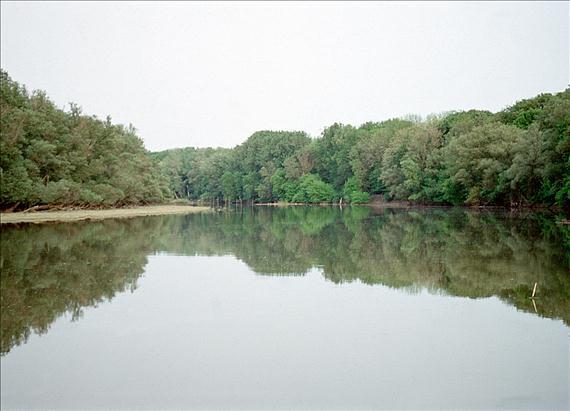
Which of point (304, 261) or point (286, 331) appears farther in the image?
point (304, 261)

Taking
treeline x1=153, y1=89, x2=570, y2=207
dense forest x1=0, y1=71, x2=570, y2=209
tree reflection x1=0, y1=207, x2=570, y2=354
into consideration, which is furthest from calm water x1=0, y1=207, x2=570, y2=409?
treeline x1=153, y1=89, x2=570, y2=207

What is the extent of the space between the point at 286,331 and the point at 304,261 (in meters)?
10.8

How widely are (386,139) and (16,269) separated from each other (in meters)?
92.6

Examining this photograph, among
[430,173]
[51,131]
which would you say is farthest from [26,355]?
[430,173]

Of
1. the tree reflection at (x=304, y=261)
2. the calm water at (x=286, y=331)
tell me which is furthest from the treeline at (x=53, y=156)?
the calm water at (x=286, y=331)

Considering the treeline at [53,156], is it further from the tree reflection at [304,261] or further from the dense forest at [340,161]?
the tree reflection at [304,261]

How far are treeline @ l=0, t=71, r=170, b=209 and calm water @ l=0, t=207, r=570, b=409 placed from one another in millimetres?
26977

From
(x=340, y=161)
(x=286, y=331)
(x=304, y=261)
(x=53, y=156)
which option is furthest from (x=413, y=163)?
(x=286, y=331)

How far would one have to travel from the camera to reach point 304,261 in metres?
21.9

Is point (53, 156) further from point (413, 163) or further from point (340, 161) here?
point (340, 161)

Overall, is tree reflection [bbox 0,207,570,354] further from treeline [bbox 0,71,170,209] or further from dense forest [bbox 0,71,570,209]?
dense forest [bbox 0,71,570,209]

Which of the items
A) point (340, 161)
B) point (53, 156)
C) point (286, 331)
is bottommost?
point (286, 331)

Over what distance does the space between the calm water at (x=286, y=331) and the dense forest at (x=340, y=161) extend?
99.5ft

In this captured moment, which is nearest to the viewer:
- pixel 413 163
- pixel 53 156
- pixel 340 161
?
pixel 53 156
